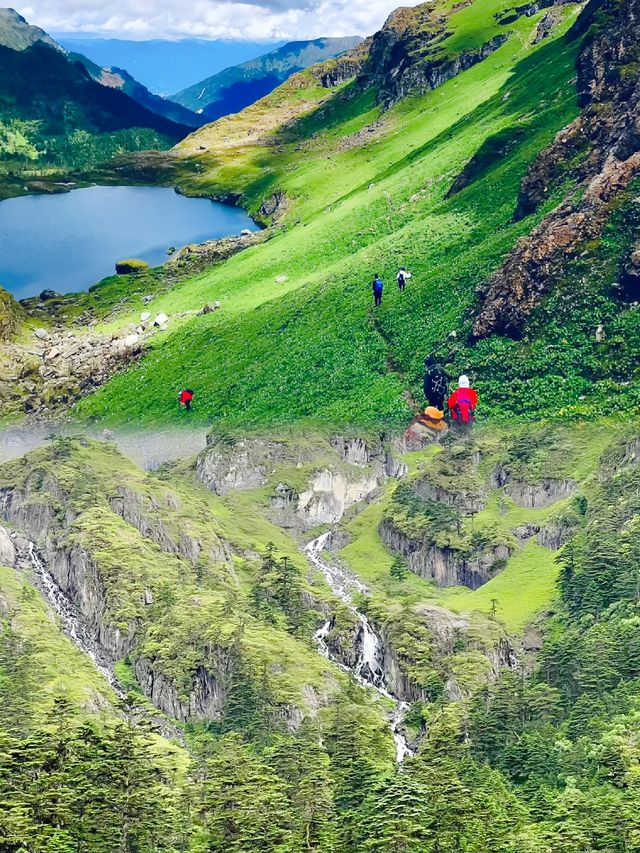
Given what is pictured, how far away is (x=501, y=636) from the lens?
196 meters

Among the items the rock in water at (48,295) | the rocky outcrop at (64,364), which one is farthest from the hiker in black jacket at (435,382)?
the rock in water at (48,295)

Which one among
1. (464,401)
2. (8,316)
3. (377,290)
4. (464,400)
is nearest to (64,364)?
(8,316)

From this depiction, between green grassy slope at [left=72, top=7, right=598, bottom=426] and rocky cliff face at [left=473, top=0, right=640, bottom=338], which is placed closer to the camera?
rocky cliff face at [left=473, top=0, right=640, bottom=338]

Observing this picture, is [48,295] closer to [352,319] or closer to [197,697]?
[197,697]

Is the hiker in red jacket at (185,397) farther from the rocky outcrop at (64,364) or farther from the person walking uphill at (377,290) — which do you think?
the person walking uphill at (377,290)

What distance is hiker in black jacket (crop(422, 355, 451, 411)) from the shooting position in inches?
4788

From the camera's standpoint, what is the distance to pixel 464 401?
118 m

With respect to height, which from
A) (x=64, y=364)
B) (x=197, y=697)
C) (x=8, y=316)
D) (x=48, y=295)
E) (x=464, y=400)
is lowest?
(x=197, y=697)

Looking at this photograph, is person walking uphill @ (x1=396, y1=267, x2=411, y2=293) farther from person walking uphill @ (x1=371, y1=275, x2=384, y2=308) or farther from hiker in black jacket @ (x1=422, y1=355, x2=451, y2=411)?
hiker in black jacket @ (x1=422, y1=355, x2=451, y2=411)

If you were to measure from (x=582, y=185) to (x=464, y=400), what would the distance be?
29.2m

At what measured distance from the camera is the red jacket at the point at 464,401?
379 ft

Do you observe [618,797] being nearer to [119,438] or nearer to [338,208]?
[119,438]

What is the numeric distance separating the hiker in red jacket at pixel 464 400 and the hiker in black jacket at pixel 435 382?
1.08m

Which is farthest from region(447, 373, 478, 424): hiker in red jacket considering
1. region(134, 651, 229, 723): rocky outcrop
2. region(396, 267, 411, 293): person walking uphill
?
region(134, 651, 229, 723): rocky outcrop
